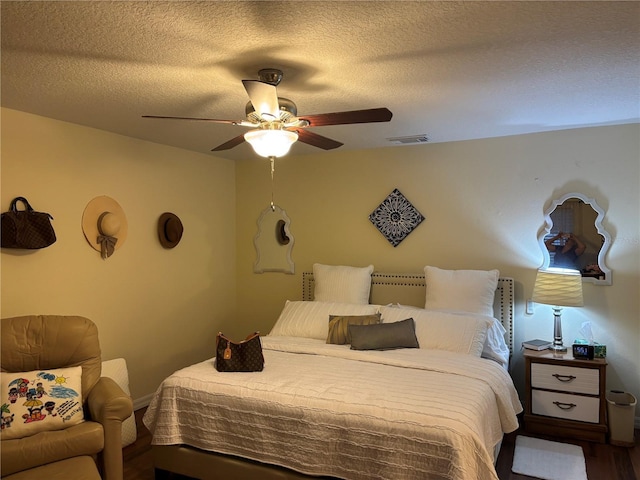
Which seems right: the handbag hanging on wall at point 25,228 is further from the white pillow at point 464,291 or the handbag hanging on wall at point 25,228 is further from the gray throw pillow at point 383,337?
the white pillow at point 464,291

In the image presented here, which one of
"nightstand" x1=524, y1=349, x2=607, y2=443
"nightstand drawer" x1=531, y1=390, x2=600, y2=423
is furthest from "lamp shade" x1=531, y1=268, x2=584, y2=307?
"nightstand drawer" x1=531, y1=390, x2=600, y2=423

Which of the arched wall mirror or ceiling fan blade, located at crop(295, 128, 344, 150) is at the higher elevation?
ceiling fan blade, located at crop(295, 128, 344, 150)

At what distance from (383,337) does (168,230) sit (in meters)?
2.22

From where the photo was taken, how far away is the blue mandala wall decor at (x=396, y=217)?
4.34 metres

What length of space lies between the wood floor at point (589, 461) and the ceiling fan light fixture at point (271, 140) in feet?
7.10

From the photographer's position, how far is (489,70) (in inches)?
92.8

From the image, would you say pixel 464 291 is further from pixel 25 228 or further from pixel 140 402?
pixel 25 228

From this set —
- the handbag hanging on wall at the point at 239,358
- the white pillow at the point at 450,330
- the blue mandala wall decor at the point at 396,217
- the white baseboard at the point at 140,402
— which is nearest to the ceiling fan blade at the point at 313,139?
the handbag hanging on wall at the point at 239,358

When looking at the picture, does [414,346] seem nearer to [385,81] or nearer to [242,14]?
[385,81]

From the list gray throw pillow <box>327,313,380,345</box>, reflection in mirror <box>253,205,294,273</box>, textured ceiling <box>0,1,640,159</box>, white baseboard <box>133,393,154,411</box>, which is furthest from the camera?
reflection in mirror <box>253,205,294,273</box>

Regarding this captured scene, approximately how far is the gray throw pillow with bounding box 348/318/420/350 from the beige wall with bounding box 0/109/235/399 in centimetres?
194

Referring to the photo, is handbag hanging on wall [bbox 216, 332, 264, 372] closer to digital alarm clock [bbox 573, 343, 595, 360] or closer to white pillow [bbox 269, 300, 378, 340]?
white pillow [bbox 269, 300, 378, 340]

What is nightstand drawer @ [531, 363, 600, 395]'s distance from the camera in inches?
130

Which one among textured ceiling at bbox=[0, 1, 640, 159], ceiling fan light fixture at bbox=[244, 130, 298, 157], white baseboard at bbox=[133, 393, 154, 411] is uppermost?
textured ceiling at bbox=[0, 1, 640, 159]
